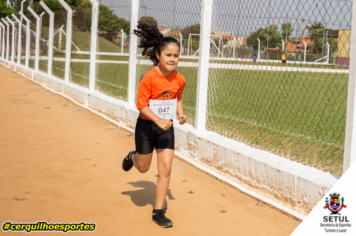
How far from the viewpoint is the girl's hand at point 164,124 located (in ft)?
10.7

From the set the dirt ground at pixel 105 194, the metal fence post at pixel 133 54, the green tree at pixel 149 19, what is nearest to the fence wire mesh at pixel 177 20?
the green tree at pixel 149 19

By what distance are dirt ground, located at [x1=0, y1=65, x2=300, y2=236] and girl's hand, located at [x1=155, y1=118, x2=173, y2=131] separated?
831mm

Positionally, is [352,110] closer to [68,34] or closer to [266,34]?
[266,34]

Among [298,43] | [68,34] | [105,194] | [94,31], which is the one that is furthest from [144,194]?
[68,34]

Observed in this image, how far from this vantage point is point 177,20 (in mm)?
6184

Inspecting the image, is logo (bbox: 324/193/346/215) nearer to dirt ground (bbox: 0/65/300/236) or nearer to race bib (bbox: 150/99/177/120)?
dirt ground (bbox: 0/65/300/236)

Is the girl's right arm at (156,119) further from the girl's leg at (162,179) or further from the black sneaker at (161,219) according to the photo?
the black sneaker at (161,219)

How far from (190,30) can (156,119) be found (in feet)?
9.26

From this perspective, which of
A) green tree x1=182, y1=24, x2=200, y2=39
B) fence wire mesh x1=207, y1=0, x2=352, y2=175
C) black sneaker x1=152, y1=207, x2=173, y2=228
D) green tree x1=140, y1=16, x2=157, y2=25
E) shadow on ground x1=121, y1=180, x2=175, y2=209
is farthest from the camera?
green tree x1=140, y1=16, x2=157, y2=25

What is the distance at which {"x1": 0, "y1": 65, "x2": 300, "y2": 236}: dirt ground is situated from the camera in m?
3.44

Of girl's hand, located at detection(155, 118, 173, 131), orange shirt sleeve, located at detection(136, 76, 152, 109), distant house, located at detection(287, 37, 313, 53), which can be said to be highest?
distant house, located at detection(287, 37, 313, 53)

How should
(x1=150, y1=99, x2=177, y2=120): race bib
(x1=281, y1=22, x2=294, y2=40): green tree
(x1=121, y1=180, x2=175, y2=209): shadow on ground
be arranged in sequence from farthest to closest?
(x1=281, y1=22, x2=294, y2=40): green tree < (x1=121, y1=180, x2=175, y2=209): shadow on ground < (x1=150, y1=99, x2=177, y2=120): race bib

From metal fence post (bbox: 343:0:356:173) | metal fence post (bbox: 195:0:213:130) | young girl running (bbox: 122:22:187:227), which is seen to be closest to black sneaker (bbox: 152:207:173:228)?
young girl running (bbox: 122:22:187:227)

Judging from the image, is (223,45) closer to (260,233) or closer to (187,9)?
(187,9)
